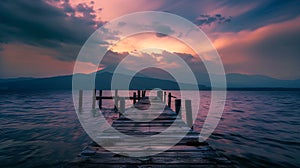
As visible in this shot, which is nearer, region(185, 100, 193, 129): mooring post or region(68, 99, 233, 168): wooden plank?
region(68, 99, 233, 168): wooden plank

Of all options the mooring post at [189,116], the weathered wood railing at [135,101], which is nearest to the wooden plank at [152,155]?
the mooring post at [189,116]

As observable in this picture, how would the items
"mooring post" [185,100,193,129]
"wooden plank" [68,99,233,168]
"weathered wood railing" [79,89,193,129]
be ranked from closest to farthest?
"wooden plank" [68,99,233,168]
"mooring post" [185,100,193,129]
"weathered wood railing" [79,89,193,129]

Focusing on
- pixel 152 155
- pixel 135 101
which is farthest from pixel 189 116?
pixel 135 101

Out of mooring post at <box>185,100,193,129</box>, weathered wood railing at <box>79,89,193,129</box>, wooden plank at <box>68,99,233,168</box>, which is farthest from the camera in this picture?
weathered wood railing at <box>79,89,193,129</box>

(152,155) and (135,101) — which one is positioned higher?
(152,155)

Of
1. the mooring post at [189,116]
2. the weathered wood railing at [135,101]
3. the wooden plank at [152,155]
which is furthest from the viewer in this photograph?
the weathered wood railing at [135,101]

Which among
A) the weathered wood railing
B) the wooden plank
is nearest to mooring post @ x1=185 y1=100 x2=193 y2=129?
the weathered wood railing

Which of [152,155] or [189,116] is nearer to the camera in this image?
[152,155]

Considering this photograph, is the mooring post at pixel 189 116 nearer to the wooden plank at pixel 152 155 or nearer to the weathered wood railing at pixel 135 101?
the weathered wood railing at pixel 135 101

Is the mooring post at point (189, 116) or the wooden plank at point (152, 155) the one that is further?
the mooring post at point (189, 116)

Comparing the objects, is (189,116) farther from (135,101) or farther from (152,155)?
(135,101)

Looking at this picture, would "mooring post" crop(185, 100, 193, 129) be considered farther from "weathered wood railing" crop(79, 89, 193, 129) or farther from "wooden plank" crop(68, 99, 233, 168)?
"wooden plank" crop(68, 99, 233, 168)

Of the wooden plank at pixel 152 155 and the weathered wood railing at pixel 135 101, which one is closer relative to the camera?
the wooden plank at pixel 152 155

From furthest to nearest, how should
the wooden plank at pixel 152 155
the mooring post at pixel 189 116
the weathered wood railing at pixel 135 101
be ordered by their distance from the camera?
the weathered wood railing at pixel 135 101 < the mooring post at pixel 189 116 < the wooden plank at pixel 152 155
